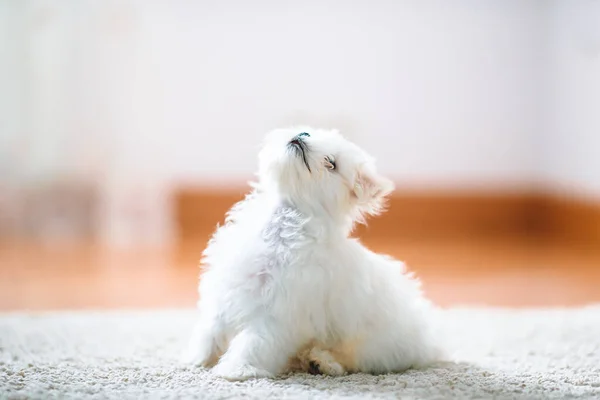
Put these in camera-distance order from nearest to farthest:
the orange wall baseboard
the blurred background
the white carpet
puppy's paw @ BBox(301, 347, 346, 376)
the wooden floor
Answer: the white carpet
puppy's paw @ BBox(301, 347, 346, 376)
the wooden floor
the blurred background
the orange wall baseboard

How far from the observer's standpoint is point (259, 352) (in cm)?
140

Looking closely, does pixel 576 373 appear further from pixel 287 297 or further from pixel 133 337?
pixel 133 337

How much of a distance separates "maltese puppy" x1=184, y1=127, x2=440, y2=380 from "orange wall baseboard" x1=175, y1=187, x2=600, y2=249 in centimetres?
256

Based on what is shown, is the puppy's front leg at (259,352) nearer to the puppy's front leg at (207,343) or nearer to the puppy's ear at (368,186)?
the puppy's front leg at (207,343)

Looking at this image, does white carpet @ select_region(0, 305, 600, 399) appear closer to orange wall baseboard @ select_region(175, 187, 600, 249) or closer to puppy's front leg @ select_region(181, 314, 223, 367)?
puppy's front leg @ select_region(181, 314, 223, 367)

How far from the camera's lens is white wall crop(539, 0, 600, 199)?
12.8ft

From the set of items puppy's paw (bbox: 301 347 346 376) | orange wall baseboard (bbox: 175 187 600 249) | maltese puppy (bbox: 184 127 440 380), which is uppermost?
orange wall baseboard (bbox: 175 187 600 249)

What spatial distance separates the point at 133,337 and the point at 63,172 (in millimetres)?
2141

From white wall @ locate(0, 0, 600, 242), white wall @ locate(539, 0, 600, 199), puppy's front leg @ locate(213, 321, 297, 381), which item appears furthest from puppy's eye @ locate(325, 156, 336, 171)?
white wall @ locate(539, 0, 600, 199)

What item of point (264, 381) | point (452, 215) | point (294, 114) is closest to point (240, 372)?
point (264, 381)

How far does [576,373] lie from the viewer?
156cm

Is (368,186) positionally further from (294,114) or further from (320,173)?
(294,114)

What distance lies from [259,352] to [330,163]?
38 centimetres

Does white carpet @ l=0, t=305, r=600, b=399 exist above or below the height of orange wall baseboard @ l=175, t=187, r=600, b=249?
below
